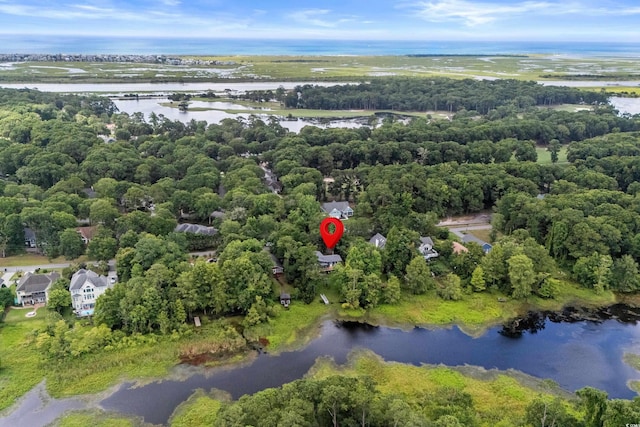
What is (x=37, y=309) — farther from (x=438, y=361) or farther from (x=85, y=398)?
(x=438, y=361)

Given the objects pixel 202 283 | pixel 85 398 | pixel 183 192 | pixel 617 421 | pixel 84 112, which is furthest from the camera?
pixel 84 112

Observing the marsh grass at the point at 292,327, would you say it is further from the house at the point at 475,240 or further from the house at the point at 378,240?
the house at the point at 475,240

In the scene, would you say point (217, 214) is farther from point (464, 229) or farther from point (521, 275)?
point (521, 275)

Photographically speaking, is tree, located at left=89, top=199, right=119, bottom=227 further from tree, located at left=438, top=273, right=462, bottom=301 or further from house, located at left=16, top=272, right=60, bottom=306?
tree, located at left=438, top=273, right=462, bottom=301

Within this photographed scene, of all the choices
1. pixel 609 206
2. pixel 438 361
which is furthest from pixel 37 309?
pixel 609 206

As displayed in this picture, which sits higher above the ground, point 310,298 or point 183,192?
point 183,192

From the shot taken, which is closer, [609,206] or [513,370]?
[513,370]

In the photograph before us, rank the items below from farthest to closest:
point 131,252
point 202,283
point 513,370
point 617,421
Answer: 1. point 131,252
2. point 202,283
3. point 513,370
4. point 617,421
